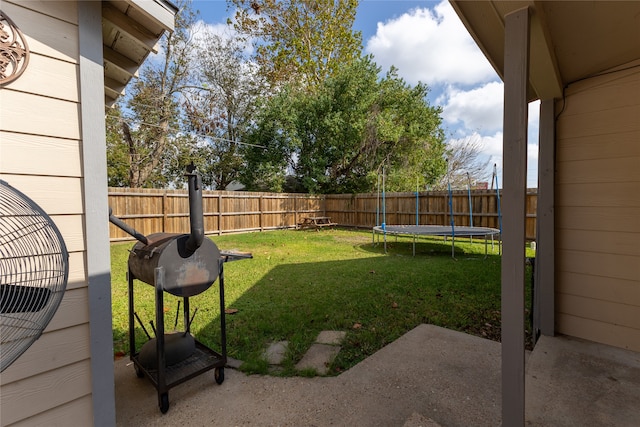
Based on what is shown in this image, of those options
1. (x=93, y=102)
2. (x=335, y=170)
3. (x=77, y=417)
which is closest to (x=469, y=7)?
(x=93, y=102)

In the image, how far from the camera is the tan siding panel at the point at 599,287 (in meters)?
2.24

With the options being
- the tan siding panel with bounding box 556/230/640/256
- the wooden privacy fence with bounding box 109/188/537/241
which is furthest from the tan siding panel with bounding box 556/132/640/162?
the wooden privacy fence with bounding box 109/188/537/241

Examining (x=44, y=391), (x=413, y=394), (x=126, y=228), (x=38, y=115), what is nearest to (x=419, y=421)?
(x=413, y=394)

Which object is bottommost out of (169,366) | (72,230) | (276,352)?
(276,352)

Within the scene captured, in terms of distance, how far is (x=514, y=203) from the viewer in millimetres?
1320

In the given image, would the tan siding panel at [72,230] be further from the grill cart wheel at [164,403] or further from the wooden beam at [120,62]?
the wooden beam at [120,62]

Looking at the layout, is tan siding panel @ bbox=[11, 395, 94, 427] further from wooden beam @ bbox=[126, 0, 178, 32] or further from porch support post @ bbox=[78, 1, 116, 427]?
wooden beam @ bbox=[126, 0, 178, 32]

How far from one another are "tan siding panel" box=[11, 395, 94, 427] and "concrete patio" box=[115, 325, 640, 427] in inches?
15.6

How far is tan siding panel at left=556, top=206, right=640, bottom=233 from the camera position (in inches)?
87.3

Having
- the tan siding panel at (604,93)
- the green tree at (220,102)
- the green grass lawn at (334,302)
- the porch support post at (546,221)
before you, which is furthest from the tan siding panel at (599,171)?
the green tree at (220,102)

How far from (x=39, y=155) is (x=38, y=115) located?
6.3 inches

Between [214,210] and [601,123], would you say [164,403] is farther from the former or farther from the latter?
[214,210]

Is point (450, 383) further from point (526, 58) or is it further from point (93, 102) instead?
point (93, 102)

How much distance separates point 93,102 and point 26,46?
0.87 feet
